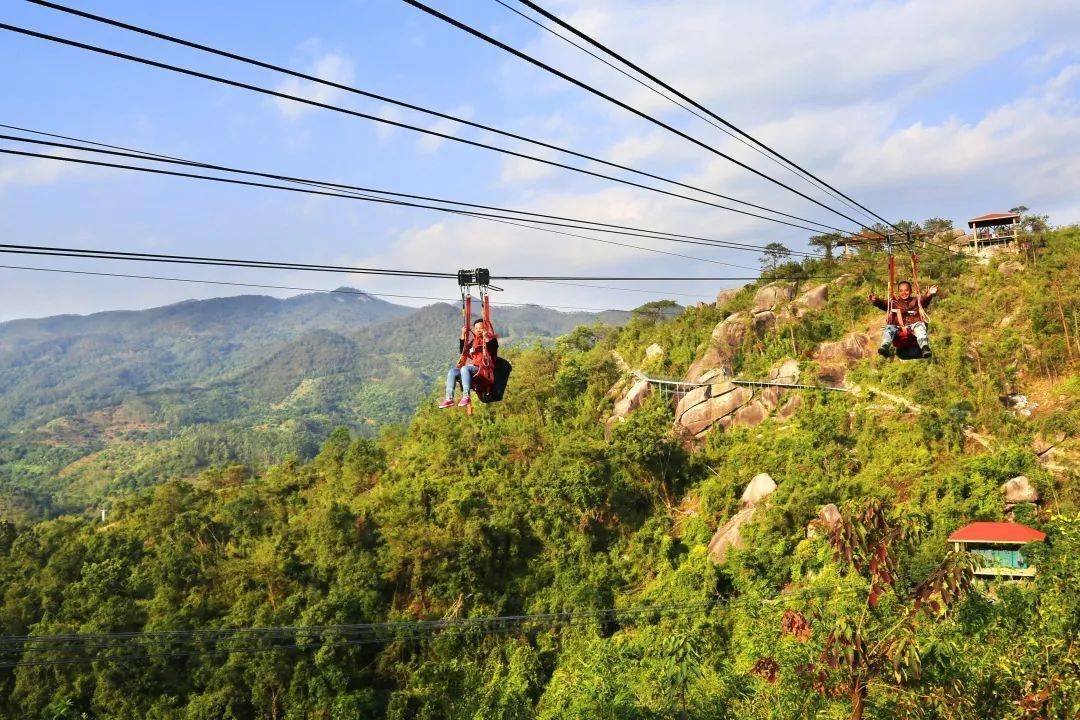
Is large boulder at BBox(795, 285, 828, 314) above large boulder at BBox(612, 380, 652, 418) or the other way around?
above

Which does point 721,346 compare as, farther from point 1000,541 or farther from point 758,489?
point 1000,541

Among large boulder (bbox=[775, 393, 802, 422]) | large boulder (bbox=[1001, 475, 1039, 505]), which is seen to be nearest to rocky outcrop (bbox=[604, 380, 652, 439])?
large boulder (bbox=[775, 393, 802, 422])

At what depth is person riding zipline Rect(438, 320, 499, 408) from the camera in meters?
8.01

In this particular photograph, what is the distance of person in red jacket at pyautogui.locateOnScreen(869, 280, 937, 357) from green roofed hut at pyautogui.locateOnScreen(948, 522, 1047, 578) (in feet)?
32.5

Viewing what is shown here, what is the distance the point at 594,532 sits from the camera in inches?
1021

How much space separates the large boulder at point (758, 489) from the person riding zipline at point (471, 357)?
57.9 ft

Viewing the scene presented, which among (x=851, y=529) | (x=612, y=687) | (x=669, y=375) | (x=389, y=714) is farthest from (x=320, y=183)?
(x=669, y=375)

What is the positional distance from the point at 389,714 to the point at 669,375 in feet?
60.9

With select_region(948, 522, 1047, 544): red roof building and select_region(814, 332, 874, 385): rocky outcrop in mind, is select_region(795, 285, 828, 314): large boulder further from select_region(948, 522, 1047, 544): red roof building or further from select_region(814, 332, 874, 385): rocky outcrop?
select_region(948, 522, 1047, 544): red roof building

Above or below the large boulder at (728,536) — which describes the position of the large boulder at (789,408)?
above

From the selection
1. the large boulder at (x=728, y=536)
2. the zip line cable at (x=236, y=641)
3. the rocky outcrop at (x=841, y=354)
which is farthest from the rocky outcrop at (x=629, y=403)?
the zip line cable at (x=236, y=641)

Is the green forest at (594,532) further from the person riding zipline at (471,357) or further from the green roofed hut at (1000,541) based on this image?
the person riding zipline at (471,357)

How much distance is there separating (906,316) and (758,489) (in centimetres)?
1519

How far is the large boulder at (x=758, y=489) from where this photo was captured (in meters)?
23.7
